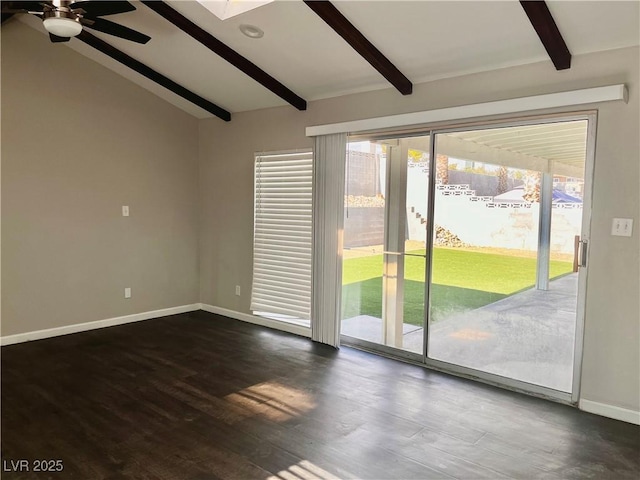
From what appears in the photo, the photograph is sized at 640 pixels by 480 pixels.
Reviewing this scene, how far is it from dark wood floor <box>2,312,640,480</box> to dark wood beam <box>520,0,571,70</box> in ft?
8.18

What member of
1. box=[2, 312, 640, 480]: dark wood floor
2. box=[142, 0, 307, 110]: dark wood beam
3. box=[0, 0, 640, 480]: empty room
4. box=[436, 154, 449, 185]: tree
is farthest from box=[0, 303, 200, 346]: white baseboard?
box=[436, 154, 449, 185]: tree

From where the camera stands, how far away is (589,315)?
3184mm

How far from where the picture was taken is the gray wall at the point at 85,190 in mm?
4445

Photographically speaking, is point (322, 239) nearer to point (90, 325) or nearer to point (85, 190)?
point (85, 190)

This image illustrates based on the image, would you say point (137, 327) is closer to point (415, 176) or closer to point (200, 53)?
point (200, 53)

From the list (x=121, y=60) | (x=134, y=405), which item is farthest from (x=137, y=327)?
(x=121, y=60)

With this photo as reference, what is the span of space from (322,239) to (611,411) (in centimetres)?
279

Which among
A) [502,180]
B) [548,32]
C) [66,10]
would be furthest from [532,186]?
[66,10]

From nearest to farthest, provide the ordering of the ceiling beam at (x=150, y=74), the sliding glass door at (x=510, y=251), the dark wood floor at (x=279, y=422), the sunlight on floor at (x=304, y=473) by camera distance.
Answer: the sunlight on floor at (x=304, y=473) → the dark wood floor at (x=279, y=422) → the sliding glass door at (x=510, y=251) → the ceiling beam at (x=150, y=74)

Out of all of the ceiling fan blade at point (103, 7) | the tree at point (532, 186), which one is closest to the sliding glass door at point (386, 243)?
the tree at point (532, 186)

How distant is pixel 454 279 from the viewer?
12.9 ft

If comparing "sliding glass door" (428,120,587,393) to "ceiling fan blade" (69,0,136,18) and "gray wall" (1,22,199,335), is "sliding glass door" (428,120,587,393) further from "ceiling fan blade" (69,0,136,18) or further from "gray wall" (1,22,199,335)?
"gray wall" (1,22,199,335)

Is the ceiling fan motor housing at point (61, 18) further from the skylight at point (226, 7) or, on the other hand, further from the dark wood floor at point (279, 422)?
the dark wood floor at point (279, 422)

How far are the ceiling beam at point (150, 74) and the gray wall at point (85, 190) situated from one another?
0.47 metres
